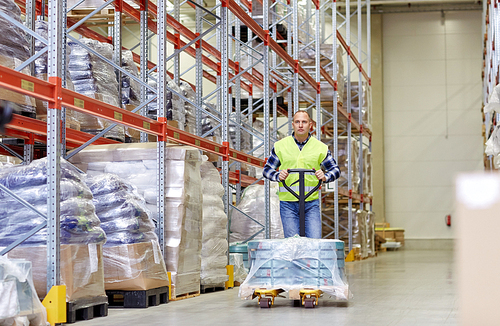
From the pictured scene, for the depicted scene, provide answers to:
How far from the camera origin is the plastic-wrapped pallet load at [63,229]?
14.6ft

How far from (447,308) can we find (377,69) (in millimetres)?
18866

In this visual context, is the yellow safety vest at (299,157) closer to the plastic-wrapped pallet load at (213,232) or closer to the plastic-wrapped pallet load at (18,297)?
the plastic-wrapped pallet load at (213,232)

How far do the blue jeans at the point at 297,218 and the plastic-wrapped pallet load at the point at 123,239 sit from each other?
1.28 metres

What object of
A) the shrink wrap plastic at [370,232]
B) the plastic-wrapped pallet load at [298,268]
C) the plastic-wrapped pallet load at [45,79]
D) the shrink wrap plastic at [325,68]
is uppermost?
the shrink wrap plastic at [325,68]

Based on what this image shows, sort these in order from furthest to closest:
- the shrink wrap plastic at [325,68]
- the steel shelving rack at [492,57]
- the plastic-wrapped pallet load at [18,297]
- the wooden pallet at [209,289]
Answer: the shrink wrap plastic at [325,68] → the steel shelving rack at [492,57] → the wooden pallet at [209,289] → the plastic-wrapped pallet load at [18,297]

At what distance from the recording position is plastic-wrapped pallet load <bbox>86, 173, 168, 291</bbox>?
5.36 meters

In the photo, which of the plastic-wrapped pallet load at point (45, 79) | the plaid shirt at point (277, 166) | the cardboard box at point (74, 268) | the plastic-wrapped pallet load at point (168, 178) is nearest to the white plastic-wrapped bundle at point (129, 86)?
the plastic-wrapped pallet load at point (45, 79)

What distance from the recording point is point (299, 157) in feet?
19.8

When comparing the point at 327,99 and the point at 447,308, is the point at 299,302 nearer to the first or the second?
the point at 447,308

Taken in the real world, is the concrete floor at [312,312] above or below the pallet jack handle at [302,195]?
below

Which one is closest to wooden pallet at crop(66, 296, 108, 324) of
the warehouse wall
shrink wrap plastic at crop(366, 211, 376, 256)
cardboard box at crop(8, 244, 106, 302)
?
cardboard box at crop(8, 244, 106, 302)

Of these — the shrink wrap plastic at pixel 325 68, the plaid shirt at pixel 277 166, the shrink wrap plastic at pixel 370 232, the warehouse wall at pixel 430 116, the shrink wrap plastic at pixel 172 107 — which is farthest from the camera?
the warehouse wall at pixel 430 116

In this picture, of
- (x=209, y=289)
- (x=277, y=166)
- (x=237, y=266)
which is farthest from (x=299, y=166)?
(x=237, y=266)

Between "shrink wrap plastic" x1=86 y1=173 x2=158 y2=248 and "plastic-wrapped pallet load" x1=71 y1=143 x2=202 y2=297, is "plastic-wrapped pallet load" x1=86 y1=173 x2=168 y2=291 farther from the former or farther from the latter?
"plastic-wrapped pallet load" x1=71 y1=143 x2=202 y2=297
